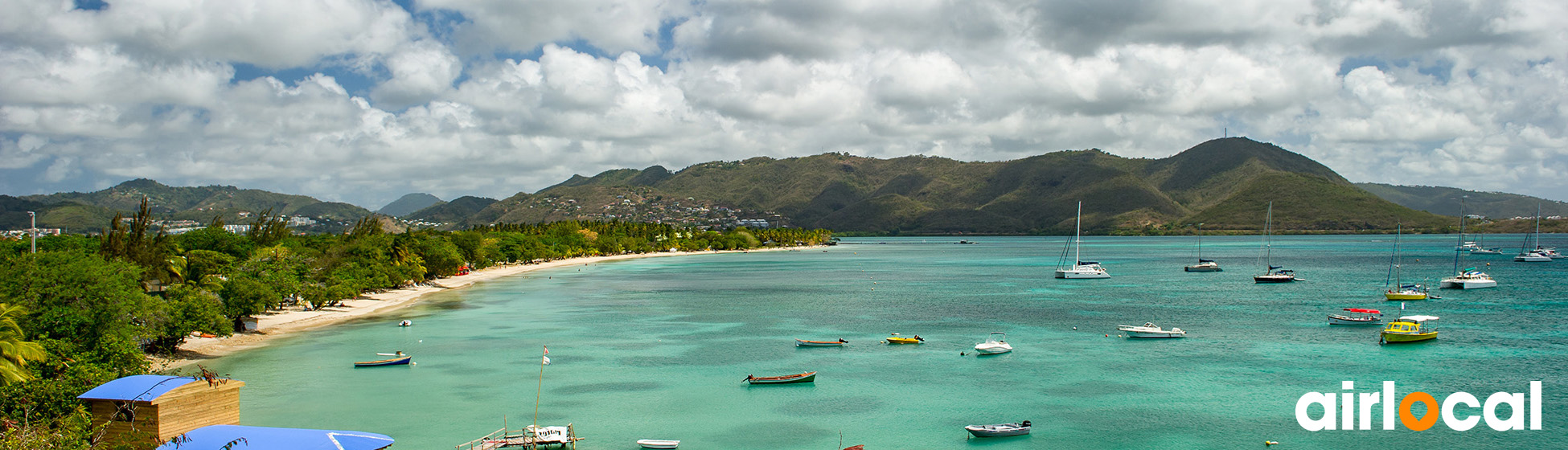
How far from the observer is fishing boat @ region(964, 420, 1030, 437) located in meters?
28.6

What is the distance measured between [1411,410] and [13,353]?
44628 millimetres

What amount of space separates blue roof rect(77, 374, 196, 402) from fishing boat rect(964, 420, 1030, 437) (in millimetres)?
22108

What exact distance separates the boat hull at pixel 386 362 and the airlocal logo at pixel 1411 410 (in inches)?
1532

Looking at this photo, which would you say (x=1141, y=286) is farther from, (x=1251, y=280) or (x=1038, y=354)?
(x=1038, y=354)

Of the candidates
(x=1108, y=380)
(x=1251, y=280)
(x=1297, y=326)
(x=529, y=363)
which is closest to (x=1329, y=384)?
(x=1108, y=380)

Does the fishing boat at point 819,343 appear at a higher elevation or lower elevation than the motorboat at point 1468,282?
lower

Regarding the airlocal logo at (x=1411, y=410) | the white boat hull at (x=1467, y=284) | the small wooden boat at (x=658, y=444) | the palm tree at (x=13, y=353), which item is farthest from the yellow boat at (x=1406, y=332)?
the palm tree at (x=13, y=353)

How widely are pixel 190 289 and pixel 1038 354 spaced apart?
1778 inches

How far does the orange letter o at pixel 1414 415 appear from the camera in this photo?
30.3m

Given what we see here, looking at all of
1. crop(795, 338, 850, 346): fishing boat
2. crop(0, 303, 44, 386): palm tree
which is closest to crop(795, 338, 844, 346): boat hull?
crop(795, 338, 850, 346): fishing boat

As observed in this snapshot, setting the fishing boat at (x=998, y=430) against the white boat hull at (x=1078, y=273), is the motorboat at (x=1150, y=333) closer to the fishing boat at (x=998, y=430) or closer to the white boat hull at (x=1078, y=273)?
the fishing boat at (x=998, y=430)

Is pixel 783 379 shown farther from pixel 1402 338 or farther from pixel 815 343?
pixel 1402 338

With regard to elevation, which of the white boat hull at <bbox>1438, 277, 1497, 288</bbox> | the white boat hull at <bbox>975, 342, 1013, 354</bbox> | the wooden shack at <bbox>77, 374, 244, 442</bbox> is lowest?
the white boat hull at <bbox>975, 342, 1013, 354</bbox>

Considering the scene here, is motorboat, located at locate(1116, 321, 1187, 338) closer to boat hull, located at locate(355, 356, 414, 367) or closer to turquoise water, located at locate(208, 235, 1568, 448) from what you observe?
turquoise water, located at locate(208, 235, 1568, 448)
